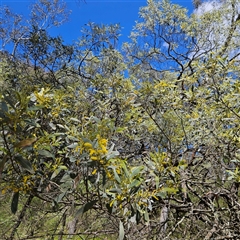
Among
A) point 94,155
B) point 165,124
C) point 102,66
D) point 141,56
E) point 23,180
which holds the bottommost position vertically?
point 23,180

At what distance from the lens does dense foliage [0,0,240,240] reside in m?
1.16

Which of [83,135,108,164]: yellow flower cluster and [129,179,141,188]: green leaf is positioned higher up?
[83,135,108,164]: yellow flower cluster

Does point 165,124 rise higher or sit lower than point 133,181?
higher

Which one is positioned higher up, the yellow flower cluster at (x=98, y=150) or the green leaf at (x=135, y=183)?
the yellow flower cluster at (x=98, y=150)

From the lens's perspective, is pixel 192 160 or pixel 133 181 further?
pixel 192 160

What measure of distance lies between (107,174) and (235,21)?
6145mm

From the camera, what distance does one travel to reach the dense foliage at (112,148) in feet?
3.80

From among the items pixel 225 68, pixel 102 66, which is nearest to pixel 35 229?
pixel 225 68

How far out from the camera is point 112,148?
1.09 metres

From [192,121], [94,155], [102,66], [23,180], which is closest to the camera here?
[94,155]

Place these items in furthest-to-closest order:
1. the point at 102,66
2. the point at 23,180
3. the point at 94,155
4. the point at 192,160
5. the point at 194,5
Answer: the point at 194,5
the point at 102,66
the point at 192,160
the point at 23,180
the point at 94,155

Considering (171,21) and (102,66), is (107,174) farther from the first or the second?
(171,21)

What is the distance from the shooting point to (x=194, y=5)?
23.4 ft

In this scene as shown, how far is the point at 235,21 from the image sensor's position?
611 centimetres
